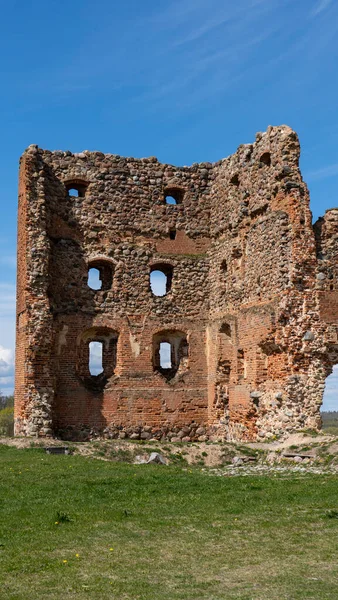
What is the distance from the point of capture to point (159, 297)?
21.8 metres

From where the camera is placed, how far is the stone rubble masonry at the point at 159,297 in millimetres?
18234

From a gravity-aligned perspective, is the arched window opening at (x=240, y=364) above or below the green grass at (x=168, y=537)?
above

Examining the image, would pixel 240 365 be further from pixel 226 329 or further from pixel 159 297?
pixel 159 297

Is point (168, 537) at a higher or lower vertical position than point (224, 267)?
lower

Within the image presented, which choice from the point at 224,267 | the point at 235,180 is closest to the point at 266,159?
the point at 235,180

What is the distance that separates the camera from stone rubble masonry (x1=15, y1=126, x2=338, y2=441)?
59.8ft

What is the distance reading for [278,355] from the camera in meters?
17.9

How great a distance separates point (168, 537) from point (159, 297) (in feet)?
45.8

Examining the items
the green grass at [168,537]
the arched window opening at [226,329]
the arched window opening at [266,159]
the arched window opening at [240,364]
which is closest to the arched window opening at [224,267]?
the arched window opening at [226,329]

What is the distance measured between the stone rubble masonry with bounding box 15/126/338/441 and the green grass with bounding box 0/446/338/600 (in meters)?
7.27

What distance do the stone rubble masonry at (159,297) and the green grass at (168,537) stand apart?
23.8 feet

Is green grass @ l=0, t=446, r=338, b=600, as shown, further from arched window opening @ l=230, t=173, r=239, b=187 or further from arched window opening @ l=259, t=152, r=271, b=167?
arched window opening @ l=230, t=173, r=239, b=187

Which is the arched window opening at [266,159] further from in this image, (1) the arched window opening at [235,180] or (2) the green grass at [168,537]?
(2) the green grass at [168,537]

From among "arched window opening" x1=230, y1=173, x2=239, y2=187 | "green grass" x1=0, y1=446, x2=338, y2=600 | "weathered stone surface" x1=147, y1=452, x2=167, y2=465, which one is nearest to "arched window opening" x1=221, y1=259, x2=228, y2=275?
"arched window opening" x1=230, y1=173, x2=239, y2=187
